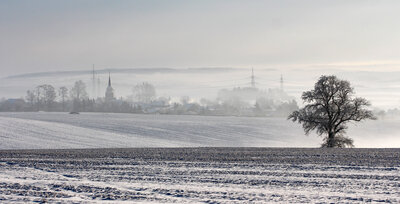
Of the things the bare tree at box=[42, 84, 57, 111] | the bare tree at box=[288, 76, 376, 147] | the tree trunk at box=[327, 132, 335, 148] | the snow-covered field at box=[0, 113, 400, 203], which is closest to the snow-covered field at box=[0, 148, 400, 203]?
the snow-covered field at box=[0, 113, 400, 203]

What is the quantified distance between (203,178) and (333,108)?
24242 millimetres

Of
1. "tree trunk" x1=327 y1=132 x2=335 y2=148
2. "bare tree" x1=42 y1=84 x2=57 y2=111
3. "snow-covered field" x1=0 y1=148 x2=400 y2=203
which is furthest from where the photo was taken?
"bare tree" x1=42 y1=84 x2=57 y2=111

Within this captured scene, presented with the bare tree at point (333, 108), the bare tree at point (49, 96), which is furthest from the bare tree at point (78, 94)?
the bare tree at point (333, 108)

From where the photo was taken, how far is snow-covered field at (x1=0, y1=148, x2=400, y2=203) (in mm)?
11383

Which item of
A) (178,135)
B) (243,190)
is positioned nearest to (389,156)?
(243,190)

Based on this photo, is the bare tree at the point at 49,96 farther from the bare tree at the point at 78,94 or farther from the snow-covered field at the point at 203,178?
the snow-covered field at the point at 203,178

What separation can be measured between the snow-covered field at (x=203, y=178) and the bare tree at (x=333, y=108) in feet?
51.4

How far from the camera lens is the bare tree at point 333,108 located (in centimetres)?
3591

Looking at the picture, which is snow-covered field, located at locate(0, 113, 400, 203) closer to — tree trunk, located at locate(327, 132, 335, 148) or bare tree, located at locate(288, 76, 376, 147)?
tree trunk, located at locate(327, 132, 335, 148)

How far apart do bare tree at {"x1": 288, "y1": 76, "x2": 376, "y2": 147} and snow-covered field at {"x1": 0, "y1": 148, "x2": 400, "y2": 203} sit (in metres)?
15.7

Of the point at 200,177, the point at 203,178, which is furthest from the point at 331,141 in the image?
the point at 203,178

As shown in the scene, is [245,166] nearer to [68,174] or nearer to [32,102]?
[68,174]

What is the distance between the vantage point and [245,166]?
17016 millimetres

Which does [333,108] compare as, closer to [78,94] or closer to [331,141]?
[331,141]
